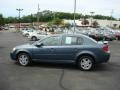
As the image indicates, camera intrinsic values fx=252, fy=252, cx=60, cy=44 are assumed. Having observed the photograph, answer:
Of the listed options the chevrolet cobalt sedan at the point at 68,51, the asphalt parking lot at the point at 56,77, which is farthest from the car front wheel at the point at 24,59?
the asphalt parking lot at the point at 56,77

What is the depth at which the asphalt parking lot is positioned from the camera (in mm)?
7531

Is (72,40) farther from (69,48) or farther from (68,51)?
(68,51)

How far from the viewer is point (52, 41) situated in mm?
10586

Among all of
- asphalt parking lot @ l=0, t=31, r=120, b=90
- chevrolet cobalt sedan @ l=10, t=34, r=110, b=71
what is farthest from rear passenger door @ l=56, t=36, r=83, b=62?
asphalt parking lot @ l=0, t=31, r=120, b=90

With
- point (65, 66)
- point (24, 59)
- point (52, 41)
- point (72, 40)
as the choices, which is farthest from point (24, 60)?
point (72, 40)

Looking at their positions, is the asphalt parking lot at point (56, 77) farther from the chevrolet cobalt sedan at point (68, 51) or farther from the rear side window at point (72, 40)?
the rear side window at point (72, 40)

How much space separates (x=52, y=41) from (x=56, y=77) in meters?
2.22

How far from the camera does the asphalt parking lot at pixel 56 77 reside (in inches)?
297

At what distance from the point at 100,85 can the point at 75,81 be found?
876 mm

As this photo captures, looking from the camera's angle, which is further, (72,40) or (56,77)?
(72,40)

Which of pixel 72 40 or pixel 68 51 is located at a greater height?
pixel 72 40

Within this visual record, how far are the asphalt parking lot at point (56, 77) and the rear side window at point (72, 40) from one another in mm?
1079

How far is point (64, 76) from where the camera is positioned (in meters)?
8.99

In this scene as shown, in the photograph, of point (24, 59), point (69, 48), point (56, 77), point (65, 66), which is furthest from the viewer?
point (65, 66)
